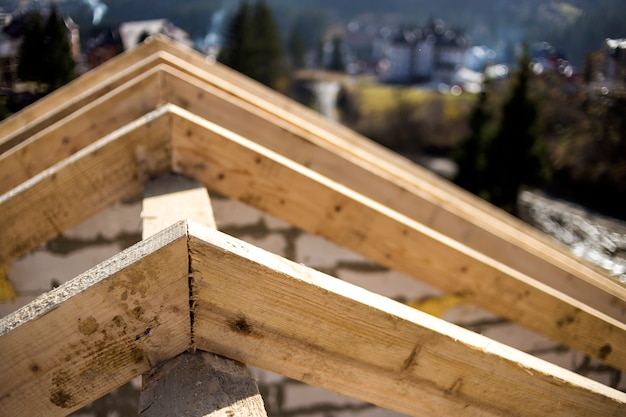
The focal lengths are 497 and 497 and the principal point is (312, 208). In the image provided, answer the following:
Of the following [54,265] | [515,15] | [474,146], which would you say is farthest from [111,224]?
[474,146]

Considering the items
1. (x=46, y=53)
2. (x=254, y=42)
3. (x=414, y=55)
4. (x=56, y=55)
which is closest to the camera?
(x=46, y=53)

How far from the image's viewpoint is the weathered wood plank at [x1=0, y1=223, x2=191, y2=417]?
3.30 ft

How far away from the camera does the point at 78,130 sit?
87.8 inches

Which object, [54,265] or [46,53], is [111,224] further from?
[46,53]

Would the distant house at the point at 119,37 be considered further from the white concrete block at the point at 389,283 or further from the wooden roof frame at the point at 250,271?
the white concrete block at the point at 389,283

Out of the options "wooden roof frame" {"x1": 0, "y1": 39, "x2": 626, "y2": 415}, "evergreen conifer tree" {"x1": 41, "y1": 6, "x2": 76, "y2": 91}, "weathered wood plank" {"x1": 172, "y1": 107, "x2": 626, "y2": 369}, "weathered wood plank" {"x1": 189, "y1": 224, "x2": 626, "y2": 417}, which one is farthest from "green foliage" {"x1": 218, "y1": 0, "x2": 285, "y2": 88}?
"weathered wood plank" {"x1": 189, "y1": 224, "x2": 626, "y2": 417}

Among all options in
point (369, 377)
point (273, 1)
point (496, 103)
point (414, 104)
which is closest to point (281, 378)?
point (369, 377)

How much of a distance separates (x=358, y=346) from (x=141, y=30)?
3.47 meters

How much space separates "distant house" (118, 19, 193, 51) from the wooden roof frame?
0.60 m

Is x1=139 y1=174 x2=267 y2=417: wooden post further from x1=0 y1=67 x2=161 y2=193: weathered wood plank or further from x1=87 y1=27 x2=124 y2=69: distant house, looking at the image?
x1=87 y1=27 x2=124 y2=69: distant house

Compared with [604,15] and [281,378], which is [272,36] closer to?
[604,15]

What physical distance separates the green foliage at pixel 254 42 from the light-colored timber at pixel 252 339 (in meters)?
7.72

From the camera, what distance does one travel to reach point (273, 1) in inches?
390

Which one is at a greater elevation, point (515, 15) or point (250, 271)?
point (515, 15)
